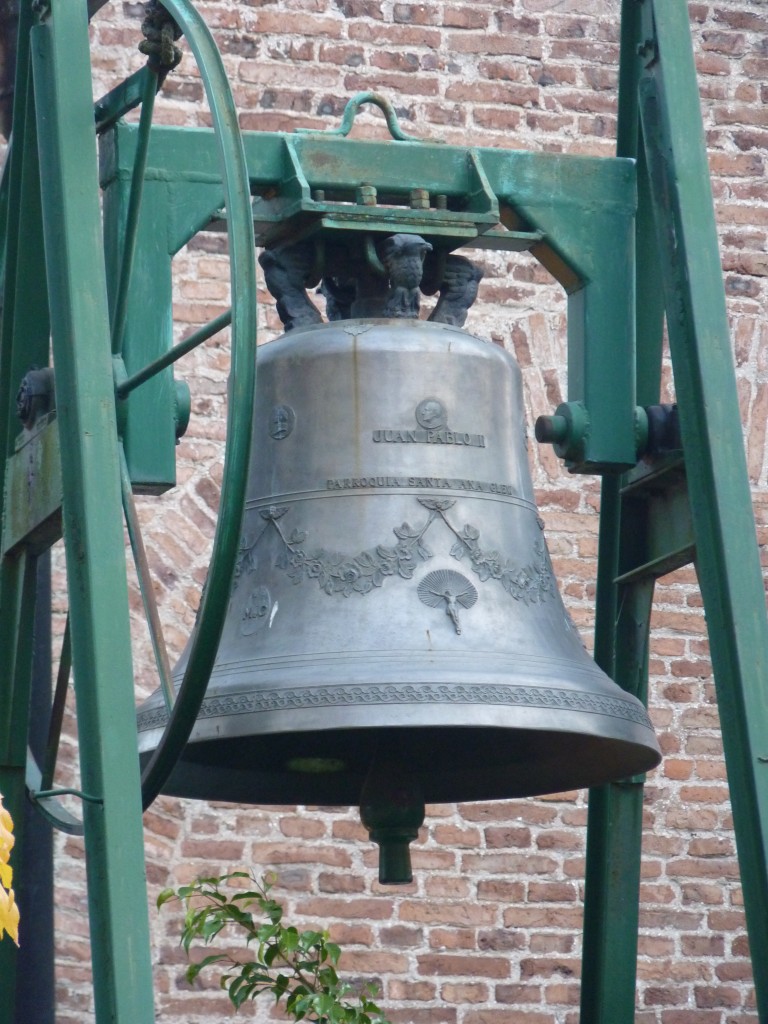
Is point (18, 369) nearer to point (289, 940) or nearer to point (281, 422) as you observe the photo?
point (281, 422)

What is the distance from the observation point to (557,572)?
5344 millimetres

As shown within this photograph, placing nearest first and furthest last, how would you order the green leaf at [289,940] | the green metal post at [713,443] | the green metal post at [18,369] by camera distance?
the green metal post at [713,443]
the green metal post at [18,369]
the green leaf at [289,940]

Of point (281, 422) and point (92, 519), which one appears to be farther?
point (281, 422)

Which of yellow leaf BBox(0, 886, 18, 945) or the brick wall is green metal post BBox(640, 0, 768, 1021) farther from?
the brick wall

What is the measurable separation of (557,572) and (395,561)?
2382 millimetres

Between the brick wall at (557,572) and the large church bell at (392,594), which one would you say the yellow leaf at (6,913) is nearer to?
the large church bell at (392,594)

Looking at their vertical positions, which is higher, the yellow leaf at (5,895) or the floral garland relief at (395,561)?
the floral garland relief at (395,561)

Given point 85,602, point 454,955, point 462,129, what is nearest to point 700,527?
point 85,602

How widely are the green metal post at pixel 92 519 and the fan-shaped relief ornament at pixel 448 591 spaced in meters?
0.46

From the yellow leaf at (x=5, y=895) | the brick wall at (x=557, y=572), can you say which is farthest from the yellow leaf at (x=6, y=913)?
the brick wall at (x=557, y=572)

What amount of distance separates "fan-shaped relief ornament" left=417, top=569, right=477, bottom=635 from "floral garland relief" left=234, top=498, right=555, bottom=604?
0.09 ft

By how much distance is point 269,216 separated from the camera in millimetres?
3125

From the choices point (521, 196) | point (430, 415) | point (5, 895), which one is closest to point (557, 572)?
point (521, 196)

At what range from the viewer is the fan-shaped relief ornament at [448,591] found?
9.74 feet
